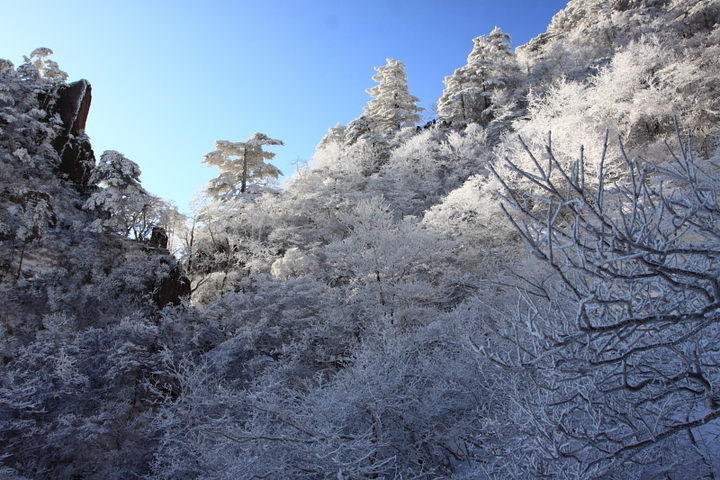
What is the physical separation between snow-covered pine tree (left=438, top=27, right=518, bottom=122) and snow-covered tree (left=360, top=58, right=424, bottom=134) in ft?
8.75

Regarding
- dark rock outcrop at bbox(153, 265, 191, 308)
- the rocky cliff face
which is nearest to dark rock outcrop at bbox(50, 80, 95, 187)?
the rocky cliff face

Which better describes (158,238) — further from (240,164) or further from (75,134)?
(240,164)

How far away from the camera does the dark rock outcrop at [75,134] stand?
1603 centimetres

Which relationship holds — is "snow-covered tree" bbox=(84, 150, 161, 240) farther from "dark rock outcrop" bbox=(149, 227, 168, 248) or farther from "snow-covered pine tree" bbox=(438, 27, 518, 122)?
"snow-covered pine tree" bbox=(438, 27, 518, 122)

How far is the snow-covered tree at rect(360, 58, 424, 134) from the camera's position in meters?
30.4

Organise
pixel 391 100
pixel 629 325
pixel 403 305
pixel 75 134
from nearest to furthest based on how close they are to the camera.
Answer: pixel 629 325
pixel 403 305
pixel 75 134
pixel 391 100

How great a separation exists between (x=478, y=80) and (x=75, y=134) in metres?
26.6

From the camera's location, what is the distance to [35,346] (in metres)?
10.4

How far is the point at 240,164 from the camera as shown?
2323 cm

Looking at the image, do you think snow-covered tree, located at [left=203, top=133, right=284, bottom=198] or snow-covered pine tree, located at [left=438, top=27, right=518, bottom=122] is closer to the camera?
snow-covered tree, located at [left=203, top=133, right=284, bottom=198]

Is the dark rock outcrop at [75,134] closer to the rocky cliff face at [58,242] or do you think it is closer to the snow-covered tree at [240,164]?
the rocky cliff face at [58,242]

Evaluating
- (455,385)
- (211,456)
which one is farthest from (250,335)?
(455,385)

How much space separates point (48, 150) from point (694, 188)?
20.3 meters

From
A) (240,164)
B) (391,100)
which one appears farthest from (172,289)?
(391,100)
